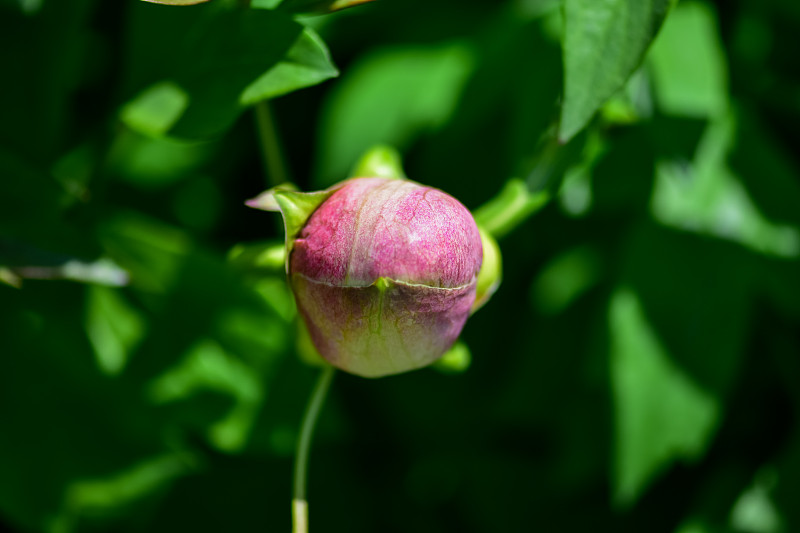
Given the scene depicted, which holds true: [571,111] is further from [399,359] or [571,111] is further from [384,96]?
[384,96]

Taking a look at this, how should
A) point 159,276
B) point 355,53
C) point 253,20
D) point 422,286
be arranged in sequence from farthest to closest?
1. point 355,53
2. point 159,276
3. point 253,20
4. point 422,286

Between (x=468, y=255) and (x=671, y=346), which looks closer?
(x=468, y=255)

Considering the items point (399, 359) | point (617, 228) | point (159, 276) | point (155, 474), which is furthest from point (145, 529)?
point (617, 228)

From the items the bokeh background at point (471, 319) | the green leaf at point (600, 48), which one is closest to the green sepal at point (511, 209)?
the bokeh background at point (471, 319)

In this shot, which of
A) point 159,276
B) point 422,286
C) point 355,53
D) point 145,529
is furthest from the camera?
point 355,53

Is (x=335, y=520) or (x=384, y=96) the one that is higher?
(x=384, y=96)

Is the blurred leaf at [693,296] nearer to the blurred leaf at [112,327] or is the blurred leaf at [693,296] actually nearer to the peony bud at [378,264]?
the peony bud at [378,264]

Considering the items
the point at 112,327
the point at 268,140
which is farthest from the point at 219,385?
the point at 268,140
